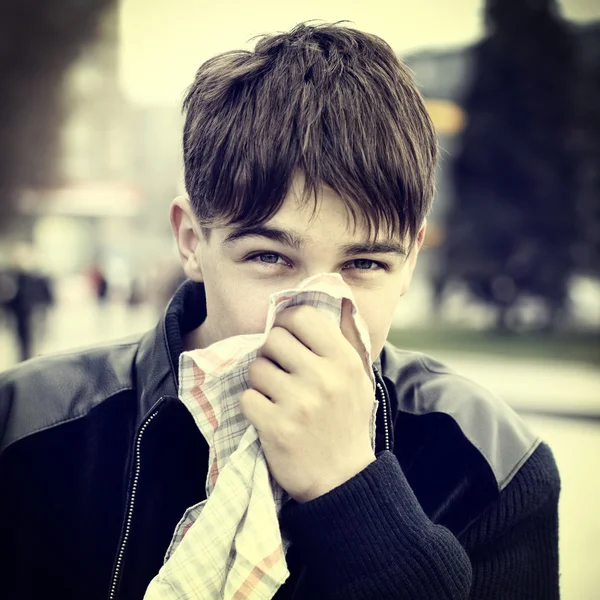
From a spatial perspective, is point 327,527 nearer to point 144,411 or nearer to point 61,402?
point 144,411

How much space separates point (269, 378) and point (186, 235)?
1.72 ft

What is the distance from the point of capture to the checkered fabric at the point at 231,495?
117 cm

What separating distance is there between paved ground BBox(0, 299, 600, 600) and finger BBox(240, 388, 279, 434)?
1351mm

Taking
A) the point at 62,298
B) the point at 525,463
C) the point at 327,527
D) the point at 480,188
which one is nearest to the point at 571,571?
the point at 525,463

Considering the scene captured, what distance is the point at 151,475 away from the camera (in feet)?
4.67

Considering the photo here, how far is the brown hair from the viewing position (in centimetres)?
136

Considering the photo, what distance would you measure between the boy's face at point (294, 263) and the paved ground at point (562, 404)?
3.80 feet

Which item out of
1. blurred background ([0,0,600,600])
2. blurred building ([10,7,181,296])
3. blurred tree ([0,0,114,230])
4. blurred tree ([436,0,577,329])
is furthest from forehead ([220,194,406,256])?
blurred tree ([0,0,114,230])

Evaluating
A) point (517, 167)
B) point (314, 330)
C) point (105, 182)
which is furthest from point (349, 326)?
point (105, 182)

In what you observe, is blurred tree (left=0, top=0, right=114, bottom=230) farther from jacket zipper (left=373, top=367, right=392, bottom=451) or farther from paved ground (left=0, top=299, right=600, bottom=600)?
jacket zipper (left=373, top=367, right=392, bottom=451)

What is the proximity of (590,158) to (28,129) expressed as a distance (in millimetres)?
15251

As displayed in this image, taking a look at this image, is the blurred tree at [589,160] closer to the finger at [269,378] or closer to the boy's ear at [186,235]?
the boy's ear at [186,235]

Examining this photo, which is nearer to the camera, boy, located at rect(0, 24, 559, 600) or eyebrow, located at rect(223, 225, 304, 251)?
boy, located at rect(0, 24, 559, 600)

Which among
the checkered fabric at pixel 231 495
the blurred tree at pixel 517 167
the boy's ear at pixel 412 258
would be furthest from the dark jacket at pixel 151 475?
the blurred tree at pixel 517 167
